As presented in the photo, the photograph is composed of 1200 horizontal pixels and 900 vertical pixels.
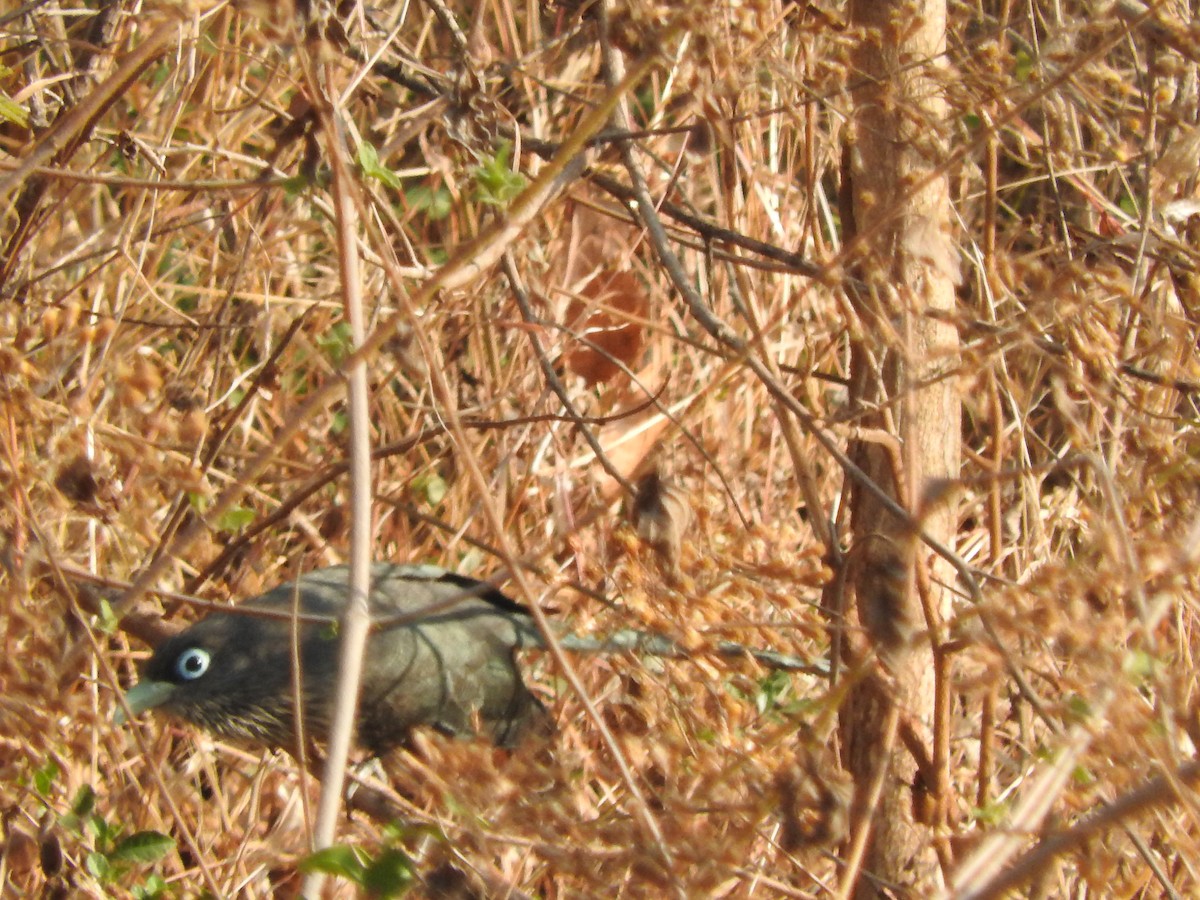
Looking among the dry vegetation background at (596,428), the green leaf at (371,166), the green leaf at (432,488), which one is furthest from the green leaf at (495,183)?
the green leaf at (432,488)

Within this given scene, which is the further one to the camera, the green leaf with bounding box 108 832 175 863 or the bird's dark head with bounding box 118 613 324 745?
the bird's dark head with bounding box 118 613 324 745

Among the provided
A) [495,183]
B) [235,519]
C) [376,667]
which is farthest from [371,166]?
[376,667]

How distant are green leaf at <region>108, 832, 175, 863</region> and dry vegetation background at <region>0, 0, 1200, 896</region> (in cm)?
1

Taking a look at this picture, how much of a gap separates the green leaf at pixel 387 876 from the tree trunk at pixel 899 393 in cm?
98

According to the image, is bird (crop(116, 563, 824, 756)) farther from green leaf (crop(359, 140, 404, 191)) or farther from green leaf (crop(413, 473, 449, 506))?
green leaf (crop(359, 140, 404, 191))

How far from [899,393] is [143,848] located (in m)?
1.59

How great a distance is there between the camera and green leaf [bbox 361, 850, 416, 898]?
1354 mm

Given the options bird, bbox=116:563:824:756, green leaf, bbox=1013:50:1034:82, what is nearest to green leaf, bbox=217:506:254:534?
bird, bbox=116:563:824:756

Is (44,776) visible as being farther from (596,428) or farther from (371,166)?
(596,428)

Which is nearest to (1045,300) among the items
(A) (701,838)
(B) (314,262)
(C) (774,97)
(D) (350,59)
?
(A) (701,838)

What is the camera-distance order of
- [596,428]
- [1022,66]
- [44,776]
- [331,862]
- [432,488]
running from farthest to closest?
[432,488], [596,428], [1022,66], [44,776], [331,862]

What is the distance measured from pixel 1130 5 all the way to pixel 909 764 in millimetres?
1527

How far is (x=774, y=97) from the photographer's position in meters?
3.43

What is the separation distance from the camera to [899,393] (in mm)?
2195
